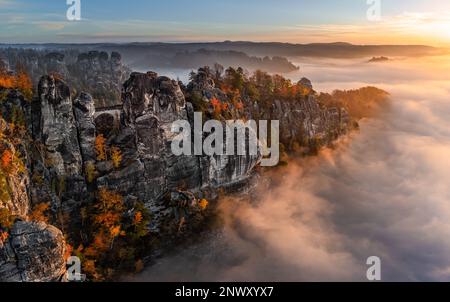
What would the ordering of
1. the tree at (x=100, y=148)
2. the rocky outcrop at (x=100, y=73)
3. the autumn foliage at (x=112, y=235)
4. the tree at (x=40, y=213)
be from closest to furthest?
the tree at (x=40, y=213)
the autumn foliage at (x=112, y=235)
the tree at (x=100, y=148)
the rocky outcrop at (x=100, y=73)

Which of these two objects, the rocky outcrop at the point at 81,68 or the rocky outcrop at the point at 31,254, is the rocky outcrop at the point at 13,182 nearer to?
the rocky outcrop at the point at 31,254

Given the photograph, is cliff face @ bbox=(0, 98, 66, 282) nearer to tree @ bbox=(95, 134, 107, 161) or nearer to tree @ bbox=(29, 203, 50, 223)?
tree @ bbox=(29, 203, 50, 223)

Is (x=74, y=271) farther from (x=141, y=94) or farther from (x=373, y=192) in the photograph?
(x=373, y=192)

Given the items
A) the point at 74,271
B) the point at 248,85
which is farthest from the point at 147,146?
the point at 248,85

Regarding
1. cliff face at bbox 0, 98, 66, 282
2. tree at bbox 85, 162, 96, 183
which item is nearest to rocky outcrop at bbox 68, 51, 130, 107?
tree at bbox 85, 162, 96, 183

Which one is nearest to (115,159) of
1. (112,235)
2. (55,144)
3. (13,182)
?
(55,144)

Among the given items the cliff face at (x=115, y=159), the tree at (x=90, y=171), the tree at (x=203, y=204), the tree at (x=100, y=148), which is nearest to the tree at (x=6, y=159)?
the cliff face at (x=115, y=159)
